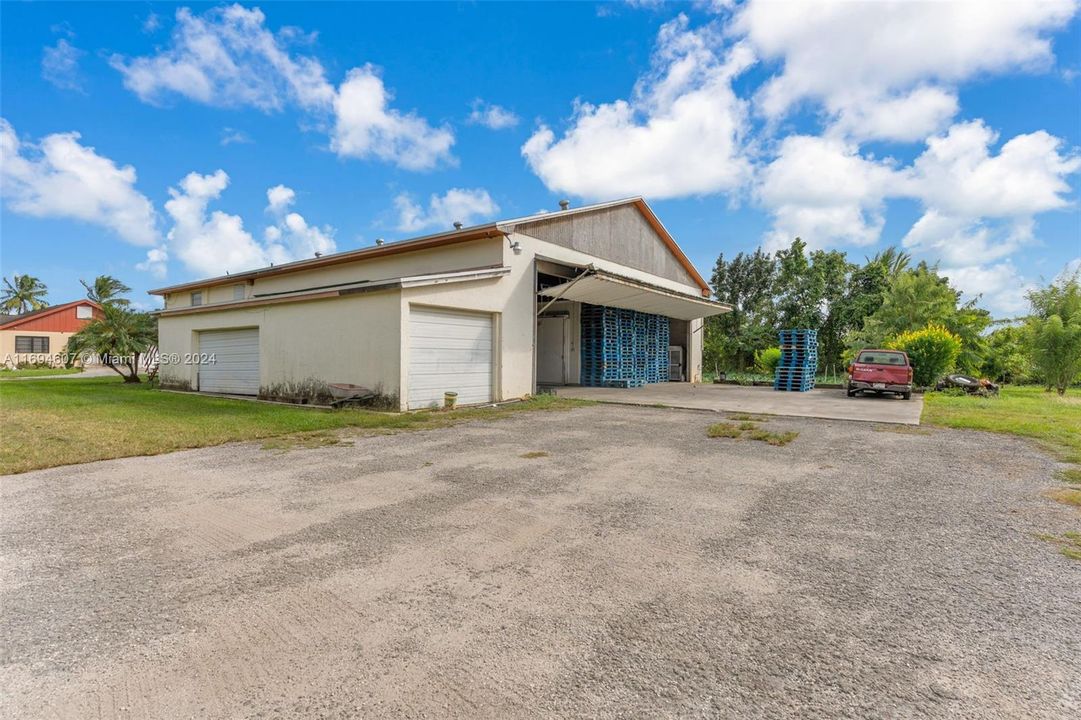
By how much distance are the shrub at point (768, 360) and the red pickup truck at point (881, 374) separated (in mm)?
9290

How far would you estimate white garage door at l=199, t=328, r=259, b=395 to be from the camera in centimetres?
1409

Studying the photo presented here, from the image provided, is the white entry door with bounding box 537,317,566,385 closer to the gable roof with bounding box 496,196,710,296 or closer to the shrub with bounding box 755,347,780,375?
the gable roof with bounding box 496,196,710,296

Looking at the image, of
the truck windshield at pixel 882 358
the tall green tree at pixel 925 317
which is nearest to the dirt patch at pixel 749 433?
the truck windshield at pixel 882 358

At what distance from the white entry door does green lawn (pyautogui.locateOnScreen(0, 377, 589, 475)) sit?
578cm

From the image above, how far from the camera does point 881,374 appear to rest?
14.5 m

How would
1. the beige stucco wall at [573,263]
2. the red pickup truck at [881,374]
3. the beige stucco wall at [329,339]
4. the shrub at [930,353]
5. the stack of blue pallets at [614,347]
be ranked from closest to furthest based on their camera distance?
1. the beige stucco wall at [329,339]
2. the beige stucco wall at [573,263]
3. the red pickup truck at [881,374]
4. the shrub at [930,353]
5. the stack of blue pallets at [614,347]

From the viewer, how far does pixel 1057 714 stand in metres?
1.90

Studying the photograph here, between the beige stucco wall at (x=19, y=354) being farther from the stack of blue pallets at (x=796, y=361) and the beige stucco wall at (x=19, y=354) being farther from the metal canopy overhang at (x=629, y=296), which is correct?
the stack of blue pallets at (x=796, y=361)

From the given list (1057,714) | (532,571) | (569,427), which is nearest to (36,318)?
(569,427)

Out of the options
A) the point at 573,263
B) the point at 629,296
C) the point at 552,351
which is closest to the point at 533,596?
the point at 573,263

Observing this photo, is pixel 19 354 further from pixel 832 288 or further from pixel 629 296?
pixel 832 288

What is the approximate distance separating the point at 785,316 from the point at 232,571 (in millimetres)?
29633

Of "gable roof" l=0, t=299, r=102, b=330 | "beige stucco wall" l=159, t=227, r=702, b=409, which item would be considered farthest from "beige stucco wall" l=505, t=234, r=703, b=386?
"gable roof" l=0, t=299, r=102, b=330

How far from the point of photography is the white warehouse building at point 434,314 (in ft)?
35.7
